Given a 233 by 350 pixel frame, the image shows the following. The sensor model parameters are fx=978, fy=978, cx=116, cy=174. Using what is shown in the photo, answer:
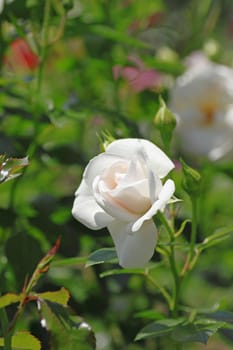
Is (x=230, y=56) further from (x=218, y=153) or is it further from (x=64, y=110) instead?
(x=64, y=110)

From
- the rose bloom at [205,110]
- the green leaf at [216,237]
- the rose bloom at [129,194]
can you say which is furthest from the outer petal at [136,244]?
the rose bloom at [205,110]

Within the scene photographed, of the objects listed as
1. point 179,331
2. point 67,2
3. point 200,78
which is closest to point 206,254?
point 200,78

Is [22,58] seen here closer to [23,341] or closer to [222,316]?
[222,316]

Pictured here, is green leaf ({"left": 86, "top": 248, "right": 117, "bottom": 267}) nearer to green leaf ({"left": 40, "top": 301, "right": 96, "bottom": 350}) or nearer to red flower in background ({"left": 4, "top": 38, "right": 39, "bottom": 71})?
green leaf ({"left": 40, "top": 301, "right": 96, "bottom": 350})

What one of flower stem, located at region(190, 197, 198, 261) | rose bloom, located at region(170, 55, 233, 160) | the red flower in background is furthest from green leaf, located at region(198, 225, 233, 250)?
the red flower in background

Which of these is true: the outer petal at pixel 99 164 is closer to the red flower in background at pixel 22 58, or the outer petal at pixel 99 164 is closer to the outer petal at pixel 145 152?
the outer petal at pixel 145 152
